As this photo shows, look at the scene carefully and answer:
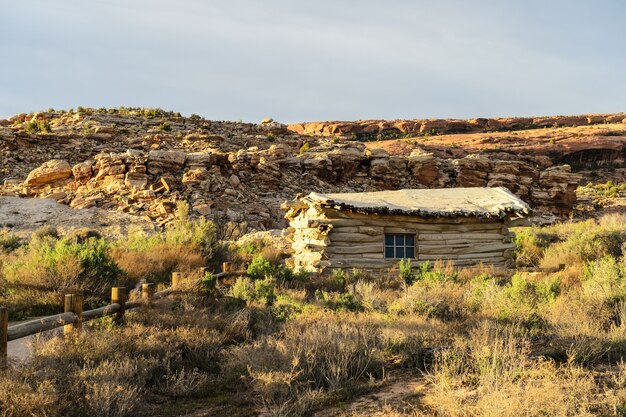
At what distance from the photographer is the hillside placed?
27234mm

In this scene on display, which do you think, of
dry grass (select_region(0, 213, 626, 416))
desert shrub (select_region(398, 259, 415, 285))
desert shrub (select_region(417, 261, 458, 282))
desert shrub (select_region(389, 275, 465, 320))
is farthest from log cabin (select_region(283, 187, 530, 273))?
desert shrub (select_region(389, 275, 465, 320))

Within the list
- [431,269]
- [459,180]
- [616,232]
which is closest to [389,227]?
[431,269]

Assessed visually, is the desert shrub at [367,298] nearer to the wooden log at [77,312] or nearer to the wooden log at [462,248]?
the wooden log at [462,248]

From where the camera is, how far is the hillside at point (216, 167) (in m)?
27.2

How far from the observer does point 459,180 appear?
35.0 metres

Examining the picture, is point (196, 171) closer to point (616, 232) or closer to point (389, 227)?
point (389, 227)

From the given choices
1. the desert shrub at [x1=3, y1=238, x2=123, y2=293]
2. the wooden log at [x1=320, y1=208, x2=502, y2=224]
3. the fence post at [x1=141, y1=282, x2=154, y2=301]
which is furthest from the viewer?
the wooden log at [x1=320, y1=208, x2=502, y2=224]

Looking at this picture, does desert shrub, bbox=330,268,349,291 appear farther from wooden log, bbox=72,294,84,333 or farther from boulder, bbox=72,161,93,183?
boulder, bbox=72,161,93,183

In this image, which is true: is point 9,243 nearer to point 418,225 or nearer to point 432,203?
point 418,225

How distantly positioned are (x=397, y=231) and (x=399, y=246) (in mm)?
472

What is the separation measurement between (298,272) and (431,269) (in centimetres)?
375

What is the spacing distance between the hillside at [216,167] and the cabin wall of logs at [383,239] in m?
10.3

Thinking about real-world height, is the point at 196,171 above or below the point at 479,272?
above

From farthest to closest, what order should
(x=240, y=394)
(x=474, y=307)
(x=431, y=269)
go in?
(x=431, y=269)
(x=474, y=307)
(x=240, y=394)
